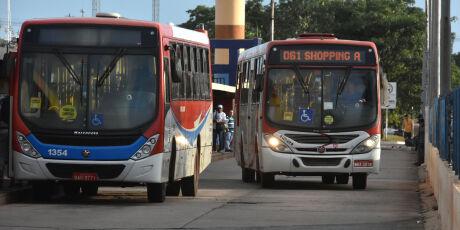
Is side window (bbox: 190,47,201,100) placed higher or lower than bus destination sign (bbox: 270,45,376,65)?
lower

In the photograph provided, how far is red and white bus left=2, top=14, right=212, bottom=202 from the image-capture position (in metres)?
16.7

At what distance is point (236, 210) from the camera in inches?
651

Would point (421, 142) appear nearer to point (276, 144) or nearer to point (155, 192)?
point (276, 144)

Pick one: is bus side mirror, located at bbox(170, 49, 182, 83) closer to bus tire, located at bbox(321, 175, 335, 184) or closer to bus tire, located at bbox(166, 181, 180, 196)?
bus tire, located at bbox(166, 181, 180, 196)

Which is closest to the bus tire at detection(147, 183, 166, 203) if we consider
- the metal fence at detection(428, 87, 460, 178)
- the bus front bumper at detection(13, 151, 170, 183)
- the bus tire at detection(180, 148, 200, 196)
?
the bus front bumper at detection(13, 151, 170, 183)

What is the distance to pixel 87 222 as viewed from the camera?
14.1 metres

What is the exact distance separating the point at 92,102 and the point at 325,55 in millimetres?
7018

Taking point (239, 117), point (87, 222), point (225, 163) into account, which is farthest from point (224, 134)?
point (87, 222)

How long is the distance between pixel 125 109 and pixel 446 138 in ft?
15.2

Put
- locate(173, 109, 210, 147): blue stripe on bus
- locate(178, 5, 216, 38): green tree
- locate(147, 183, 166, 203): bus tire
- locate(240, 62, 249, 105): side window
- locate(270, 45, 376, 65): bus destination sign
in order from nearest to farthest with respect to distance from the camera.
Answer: locate(147, 183, 166, 203): bus tire
locate(173, 109, 210, 147): blue stripe on bus
locate(270, 45, 376, 65): bus destination sign
locate(240, 62, 249, 105): side window
locate(178, 5, 216, 38): green tree

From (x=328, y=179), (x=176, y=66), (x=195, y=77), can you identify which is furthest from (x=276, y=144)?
(x=176, y=66)

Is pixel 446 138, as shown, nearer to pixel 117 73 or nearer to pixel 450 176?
pixel 450 176

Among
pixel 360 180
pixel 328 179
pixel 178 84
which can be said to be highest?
pixel 178 84

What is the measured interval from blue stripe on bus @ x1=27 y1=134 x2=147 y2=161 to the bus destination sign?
21.5 ft
